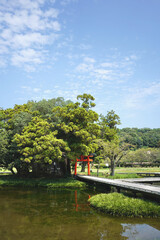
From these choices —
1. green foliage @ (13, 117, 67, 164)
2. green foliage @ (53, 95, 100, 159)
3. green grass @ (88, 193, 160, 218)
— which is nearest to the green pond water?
green grass @ (88, 193, 160, 218)

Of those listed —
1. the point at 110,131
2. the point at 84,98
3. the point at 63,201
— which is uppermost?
the point at 84,98

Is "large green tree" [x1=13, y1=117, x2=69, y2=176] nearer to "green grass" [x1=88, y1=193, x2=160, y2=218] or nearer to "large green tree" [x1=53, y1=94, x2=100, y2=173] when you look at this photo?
"large green tree" [x1=53, y1=94, x2=100, y2=173]

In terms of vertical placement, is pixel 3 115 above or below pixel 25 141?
above

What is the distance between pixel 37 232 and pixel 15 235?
2.98ft

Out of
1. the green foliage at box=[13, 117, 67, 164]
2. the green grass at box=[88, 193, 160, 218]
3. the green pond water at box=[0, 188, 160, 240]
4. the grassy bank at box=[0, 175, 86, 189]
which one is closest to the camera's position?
the green pond water at box=[0, 188, 160, 240]

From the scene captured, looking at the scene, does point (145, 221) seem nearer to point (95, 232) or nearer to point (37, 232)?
point (95, 232)

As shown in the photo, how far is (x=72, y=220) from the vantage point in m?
10.8

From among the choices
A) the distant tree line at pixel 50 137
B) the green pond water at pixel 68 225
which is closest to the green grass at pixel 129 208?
the green pond water at pixel 68 225

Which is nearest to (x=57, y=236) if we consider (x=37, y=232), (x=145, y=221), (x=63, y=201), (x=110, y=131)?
(x=37, y=232)

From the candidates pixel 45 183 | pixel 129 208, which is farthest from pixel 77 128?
pixel 129 208

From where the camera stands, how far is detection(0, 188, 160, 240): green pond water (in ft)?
28.4

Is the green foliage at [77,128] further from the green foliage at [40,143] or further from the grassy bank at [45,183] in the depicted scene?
the grassy bank at [45,183]

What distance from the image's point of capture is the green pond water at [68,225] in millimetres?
8648

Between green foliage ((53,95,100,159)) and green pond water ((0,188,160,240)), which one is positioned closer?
green pond water ((0,188,160,240))
